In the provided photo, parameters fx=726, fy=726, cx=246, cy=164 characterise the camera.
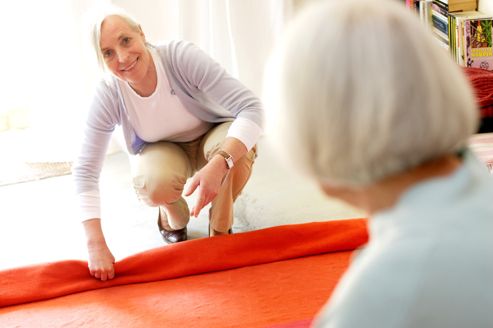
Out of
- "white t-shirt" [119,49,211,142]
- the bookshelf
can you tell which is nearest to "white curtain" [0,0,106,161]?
"white t-shirt" [119,49,211,142]

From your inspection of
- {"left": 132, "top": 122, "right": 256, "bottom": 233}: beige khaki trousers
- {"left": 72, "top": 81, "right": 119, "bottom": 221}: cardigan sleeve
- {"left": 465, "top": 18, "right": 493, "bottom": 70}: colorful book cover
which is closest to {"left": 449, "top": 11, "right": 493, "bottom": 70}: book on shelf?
{"left": 465, "top": 18, "right": 493, "bottom": 70}: colorful book cover

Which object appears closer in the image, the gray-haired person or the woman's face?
the gray-haired person

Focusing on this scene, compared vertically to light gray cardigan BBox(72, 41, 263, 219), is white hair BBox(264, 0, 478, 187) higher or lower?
higher

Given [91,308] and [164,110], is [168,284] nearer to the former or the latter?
[91,308]

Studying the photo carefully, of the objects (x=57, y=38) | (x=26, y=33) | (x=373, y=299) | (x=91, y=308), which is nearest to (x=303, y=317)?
(x=91, y=308)

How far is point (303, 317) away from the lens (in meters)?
1.69

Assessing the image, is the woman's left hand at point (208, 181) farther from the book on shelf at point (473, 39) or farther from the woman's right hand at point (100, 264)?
the book on shelf at point (473, 39)

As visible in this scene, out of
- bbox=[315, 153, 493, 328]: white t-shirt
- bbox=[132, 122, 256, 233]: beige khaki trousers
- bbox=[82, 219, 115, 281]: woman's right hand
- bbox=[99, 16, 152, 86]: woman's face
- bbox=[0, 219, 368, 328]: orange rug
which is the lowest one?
bbox=[0, 219, 368, 328]: orange rug

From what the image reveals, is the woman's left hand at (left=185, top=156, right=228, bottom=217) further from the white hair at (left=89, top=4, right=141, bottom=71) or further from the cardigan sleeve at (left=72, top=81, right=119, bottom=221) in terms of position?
the white hair at (left=89, top=4, right=141, bottom=71)

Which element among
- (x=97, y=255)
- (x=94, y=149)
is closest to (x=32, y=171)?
(x=94, y=149)

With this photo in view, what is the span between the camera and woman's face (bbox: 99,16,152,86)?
6.50 feet

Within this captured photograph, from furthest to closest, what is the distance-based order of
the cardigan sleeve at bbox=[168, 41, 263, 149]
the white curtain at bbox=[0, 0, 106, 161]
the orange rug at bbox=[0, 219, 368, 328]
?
the white curtain at bbox=[0, 0, 106, 161] → the cardigan sleeve at bbox=[168, 41, 263, 149] → the orange rug at bbox=[0, 219, 368, 328]

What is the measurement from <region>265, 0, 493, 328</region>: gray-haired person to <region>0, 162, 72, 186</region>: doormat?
239 cm

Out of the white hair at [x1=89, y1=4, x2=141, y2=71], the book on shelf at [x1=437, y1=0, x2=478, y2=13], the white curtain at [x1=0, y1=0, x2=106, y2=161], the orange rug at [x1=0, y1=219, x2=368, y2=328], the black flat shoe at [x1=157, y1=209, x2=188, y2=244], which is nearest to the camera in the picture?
the orange rug at [x1=0, y1=219, x2=368, y2=328]
